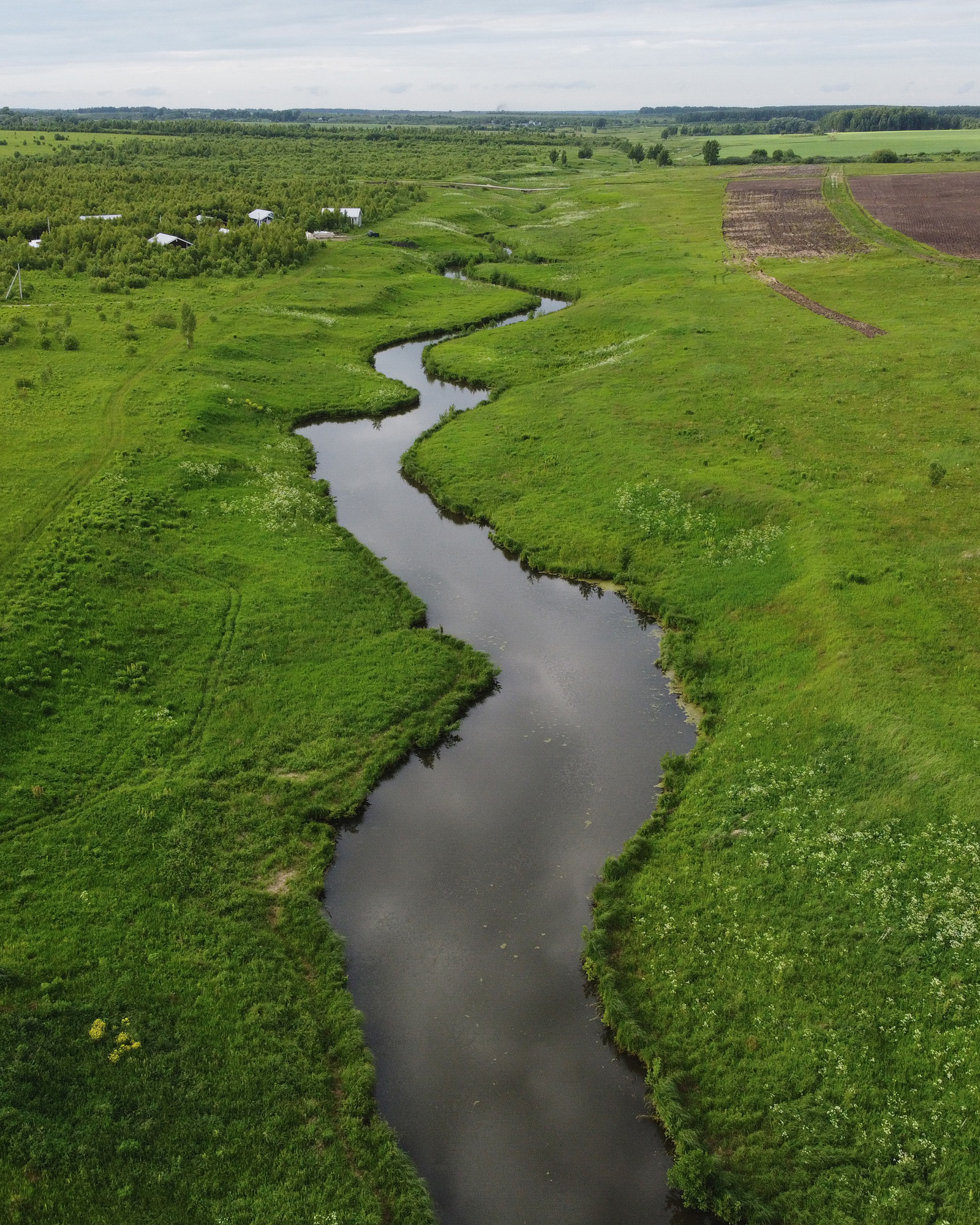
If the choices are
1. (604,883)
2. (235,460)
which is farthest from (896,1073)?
(235,460)

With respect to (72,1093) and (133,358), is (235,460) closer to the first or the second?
(133,358)

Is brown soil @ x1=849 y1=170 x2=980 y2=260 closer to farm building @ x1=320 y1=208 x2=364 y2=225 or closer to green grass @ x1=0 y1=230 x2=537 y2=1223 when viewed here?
farm building @ x1=320 y1=208 x2=364 y2=225

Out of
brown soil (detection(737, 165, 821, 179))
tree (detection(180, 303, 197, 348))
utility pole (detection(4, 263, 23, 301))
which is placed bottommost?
tree (detection(180, 303, 197, 348))

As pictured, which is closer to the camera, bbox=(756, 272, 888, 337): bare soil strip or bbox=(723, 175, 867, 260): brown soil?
bbox=(756, 272, 888, 337): bare soil strip

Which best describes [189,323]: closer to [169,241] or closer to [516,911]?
[169,241]

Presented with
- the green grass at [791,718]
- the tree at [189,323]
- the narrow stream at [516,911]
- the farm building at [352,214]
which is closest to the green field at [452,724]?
the green grass at [791,718]

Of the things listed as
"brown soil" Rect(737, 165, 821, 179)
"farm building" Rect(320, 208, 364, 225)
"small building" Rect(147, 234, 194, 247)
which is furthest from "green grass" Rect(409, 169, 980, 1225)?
"brown soil" Rect(737, 165, 821, 179)

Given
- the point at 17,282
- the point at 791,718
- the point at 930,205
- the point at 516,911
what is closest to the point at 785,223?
the point at 930,205

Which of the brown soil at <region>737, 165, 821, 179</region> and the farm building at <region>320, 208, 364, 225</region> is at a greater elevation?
the brown soil at <region>737, 165, 821, 179</region>

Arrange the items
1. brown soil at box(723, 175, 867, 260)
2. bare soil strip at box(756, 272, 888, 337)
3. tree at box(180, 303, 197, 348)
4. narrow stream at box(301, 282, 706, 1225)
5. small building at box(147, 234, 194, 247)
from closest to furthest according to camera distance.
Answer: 1. narrow stream at box(301, 282, 706, 1225)
2. bare soil strip at box(756, 272, 888, 337)
3. tree at box(180, 303, 197, 348)
4. brown soil at box(723, 175, 867, 260)
5. small building at box(147, 234, 194, 247)
